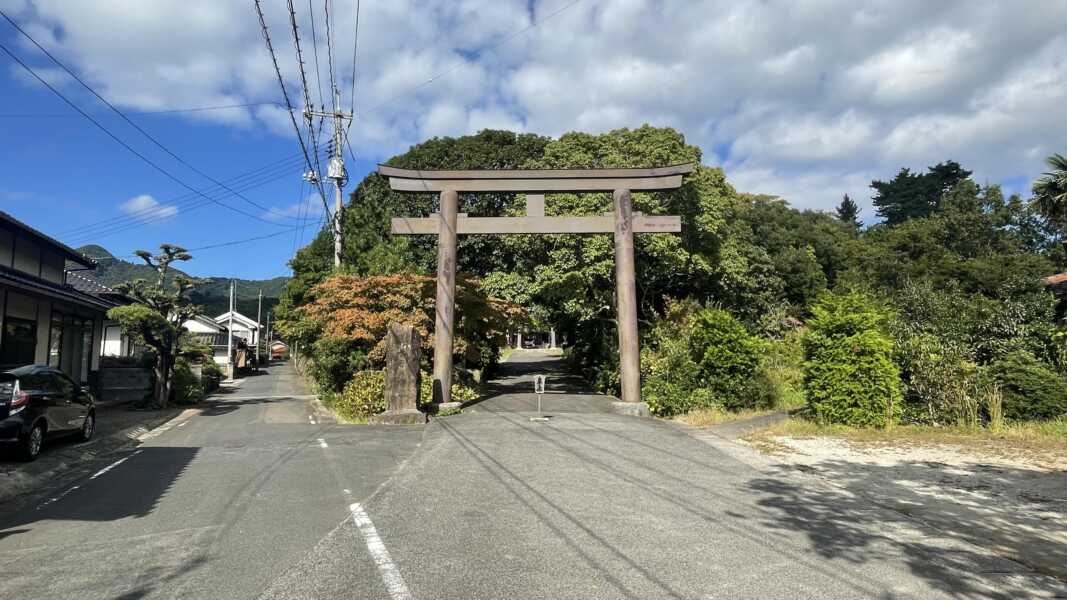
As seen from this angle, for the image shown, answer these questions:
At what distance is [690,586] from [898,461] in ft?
20.5

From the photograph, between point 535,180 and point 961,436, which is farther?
point 535,180

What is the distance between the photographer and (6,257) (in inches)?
680

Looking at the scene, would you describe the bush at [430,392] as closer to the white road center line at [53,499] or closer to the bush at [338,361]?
the bush at [338,361]

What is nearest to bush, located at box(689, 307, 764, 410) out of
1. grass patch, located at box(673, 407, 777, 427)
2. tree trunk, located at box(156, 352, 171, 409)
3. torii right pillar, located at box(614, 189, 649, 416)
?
grass patch, located at box(673, 407, 777, 427)

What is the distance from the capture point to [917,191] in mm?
67188

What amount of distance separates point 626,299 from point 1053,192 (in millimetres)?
12778

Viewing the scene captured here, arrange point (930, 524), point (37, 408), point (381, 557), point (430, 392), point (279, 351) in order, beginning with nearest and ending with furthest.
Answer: point (381, 557)
point (930, 524)
point (37, 408)
point (430, 392)
point (279, 351)

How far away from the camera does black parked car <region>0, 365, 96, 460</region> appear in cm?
922

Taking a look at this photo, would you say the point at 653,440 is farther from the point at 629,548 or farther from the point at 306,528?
the point at 306,528

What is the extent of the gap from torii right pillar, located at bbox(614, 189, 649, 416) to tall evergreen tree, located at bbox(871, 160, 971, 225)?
2343 inches

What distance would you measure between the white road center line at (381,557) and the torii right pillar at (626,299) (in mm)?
10404

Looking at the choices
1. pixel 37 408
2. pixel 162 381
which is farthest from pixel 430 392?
pixel 162 381

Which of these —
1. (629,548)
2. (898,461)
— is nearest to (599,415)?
(898,461)

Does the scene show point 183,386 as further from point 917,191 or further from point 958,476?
point 917,191
